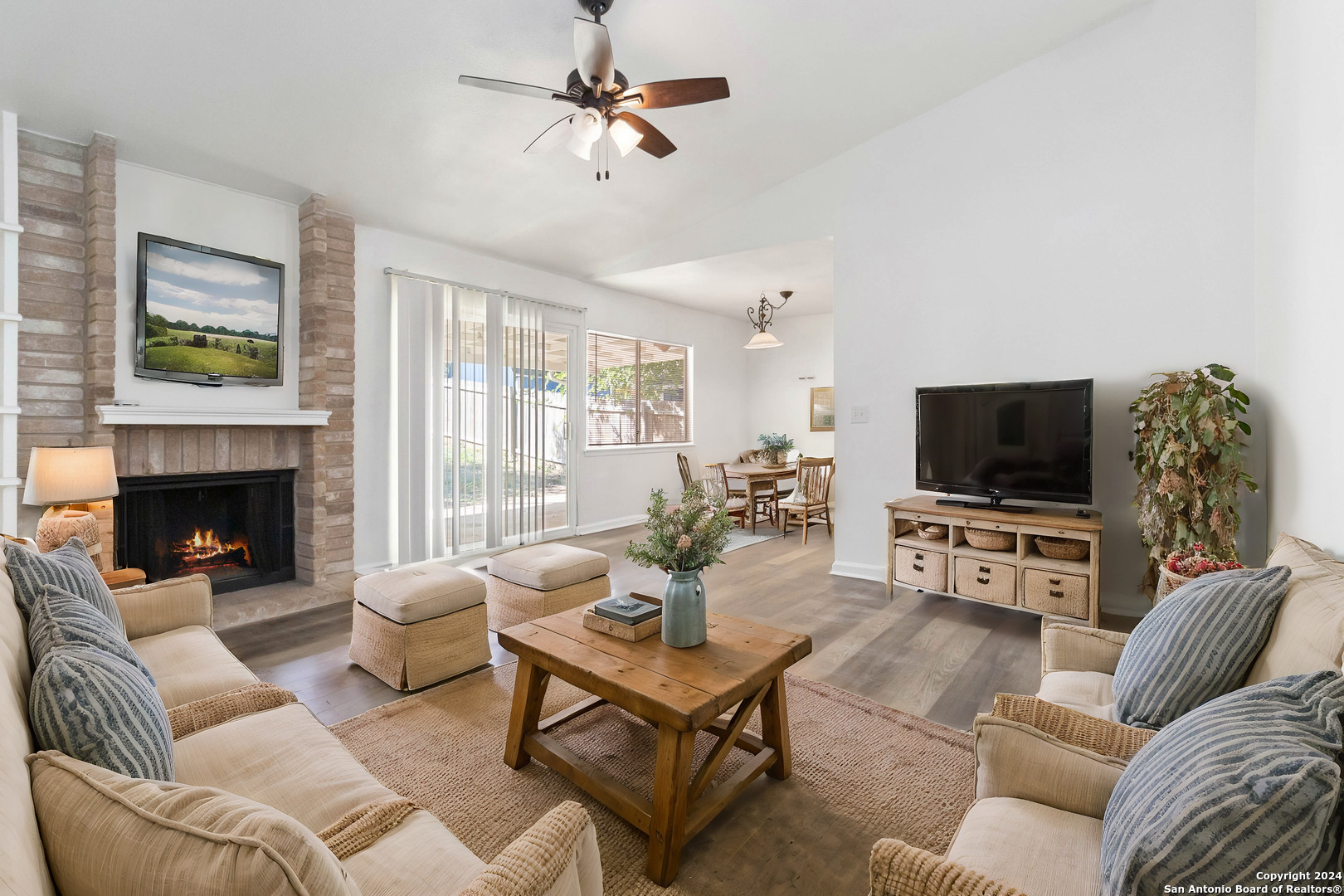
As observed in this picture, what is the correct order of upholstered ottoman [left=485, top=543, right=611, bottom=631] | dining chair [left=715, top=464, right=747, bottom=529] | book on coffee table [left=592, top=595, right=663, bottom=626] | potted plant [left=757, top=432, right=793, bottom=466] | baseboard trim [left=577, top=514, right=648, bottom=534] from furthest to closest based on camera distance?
potted plant [left=757, top=432, right=793, bottom=466] → dining chair [left=715, top=464, right=747, bottom=529] → baseboard trim [left=577, top=514, right=648, bottom=534] → upholstered ottoman [left=485, top=543, right=611, bottom=631] → book on coffee table [left=592, top=595, right=663, bottom=626]

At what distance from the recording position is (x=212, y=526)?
404cm

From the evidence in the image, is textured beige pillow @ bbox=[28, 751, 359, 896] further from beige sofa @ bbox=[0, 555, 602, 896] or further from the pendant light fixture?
the pendant light fixture

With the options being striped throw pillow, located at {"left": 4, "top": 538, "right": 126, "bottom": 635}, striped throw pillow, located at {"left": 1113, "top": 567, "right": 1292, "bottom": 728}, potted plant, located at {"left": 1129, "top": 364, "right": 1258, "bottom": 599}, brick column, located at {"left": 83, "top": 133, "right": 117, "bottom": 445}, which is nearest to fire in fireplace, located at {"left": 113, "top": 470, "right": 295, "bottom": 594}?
brick column, located at {"left": 83, "top": 133, "right": 117, "bottom": 445}

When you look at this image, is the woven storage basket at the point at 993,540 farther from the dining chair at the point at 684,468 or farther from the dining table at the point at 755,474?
the dining chair at the point at 684,468

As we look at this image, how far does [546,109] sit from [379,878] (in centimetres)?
366

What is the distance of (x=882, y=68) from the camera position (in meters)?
3.60

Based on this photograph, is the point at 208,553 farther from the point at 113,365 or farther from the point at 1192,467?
the point at 1192,467

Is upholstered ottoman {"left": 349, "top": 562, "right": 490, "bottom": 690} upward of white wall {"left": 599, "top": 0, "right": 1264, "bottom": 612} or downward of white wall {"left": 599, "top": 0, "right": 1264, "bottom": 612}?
downward

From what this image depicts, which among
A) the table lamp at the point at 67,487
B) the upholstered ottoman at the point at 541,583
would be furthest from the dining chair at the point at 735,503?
the table lamp at the point at 67,487

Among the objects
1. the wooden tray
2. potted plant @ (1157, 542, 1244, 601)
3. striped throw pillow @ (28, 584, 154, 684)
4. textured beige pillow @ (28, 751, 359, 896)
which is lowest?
the wooden tray

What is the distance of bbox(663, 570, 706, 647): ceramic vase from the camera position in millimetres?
1984

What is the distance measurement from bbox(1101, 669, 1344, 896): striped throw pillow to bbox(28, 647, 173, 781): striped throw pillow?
4.73 feet

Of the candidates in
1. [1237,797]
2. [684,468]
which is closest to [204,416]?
[1237,797]

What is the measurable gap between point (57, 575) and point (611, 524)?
521 cm
